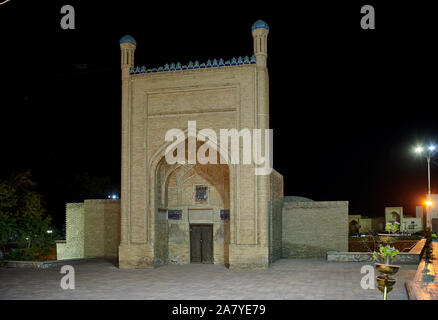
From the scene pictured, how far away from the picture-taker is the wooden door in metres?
15.9

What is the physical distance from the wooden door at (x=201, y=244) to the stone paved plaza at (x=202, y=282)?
2.25ft

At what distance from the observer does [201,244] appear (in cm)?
1597

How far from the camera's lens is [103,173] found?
1694 inches

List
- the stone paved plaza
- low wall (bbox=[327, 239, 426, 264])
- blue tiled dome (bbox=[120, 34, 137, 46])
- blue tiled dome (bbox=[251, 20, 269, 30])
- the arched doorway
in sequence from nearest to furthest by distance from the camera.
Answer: the stone paved plaza < low wall (bbox=[327, 239, 426, 264]) < blue tiled dome (bbox=[251, 20, 269, 30]) < blue tiled dome (bbox=[120, 34, 137, 46]) < the arched doorway

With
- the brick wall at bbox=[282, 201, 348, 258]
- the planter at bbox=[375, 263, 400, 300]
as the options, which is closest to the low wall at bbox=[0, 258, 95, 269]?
the brick wall at bbox=[282, 201, 348, 258]

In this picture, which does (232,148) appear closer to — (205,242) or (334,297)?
(205,242)

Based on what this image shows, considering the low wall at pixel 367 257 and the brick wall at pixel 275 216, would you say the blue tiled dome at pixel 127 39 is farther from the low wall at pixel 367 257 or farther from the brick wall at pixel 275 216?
the low wall at pixel 367 257

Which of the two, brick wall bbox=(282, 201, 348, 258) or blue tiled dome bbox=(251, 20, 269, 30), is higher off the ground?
blue tiled dome bbox=(251, 20, 269, 30)

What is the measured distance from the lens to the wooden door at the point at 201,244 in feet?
52.0

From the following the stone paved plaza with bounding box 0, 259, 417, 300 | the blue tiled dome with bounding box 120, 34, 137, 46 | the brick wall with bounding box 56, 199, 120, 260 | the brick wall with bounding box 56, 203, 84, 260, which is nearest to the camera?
the stone paved plaza with bounding box 0, 259, 417, 300

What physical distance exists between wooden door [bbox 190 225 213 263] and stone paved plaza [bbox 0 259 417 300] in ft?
2.25

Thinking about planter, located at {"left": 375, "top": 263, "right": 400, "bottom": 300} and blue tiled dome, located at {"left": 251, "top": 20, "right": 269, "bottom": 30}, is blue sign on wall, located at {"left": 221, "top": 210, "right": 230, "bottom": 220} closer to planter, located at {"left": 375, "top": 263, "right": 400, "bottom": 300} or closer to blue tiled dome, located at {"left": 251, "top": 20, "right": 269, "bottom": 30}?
blue tiled dome, located at {"left": 251, "top": 20, "right": 269, "bottom": 30}

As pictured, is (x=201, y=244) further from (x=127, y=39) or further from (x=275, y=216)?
(x=127, y=39)
